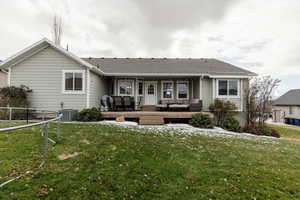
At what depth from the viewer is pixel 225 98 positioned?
12.0 meters

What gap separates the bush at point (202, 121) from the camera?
10.4 metres

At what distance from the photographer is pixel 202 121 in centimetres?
1038

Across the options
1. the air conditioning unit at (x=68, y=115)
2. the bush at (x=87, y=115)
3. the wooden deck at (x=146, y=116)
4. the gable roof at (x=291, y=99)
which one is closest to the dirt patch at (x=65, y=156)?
the bush at (x=87, y=115)

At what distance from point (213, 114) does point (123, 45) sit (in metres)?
13.2

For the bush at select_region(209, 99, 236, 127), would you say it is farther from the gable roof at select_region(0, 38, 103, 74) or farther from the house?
the gable roof at select_region(0, 38, 103, 74)

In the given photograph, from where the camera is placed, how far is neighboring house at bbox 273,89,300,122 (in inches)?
1098

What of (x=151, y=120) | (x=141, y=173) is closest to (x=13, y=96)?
(x=151, y=120)

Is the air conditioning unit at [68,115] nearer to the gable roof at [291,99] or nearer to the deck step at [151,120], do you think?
the deck step at [151,120]

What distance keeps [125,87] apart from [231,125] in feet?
29.0

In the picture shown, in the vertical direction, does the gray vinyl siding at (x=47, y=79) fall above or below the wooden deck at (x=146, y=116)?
above

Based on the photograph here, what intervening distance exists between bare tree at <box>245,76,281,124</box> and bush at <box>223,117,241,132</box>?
6.98 ft

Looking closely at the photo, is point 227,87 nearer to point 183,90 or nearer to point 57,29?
point 183,90

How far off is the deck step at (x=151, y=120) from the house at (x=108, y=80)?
308 centimetres

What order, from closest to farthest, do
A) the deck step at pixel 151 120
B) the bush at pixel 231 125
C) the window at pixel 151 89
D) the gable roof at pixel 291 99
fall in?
1. the deck step at pixel 151 120
2. the bush at pixel 231 125
3. the window at pixel 151 89
4. the gable roof at pixel 291 99
